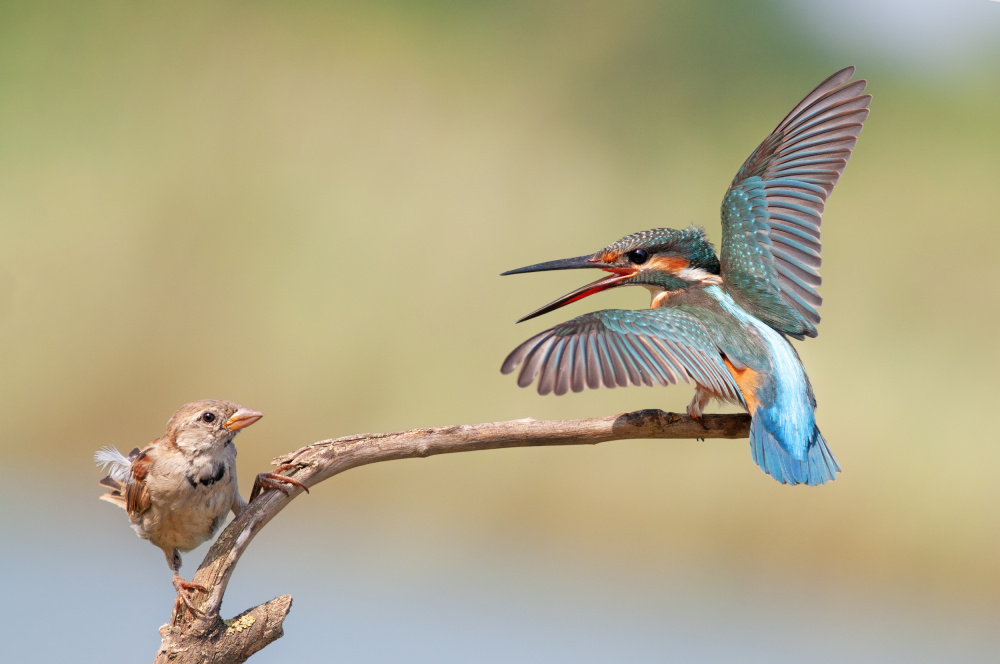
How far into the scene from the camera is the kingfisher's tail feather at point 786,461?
133 centimetres

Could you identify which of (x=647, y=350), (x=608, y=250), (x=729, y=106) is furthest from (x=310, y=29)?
(x=647, y=350)

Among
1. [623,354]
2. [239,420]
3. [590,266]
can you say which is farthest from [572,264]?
[239,420]

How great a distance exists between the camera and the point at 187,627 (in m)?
1.14

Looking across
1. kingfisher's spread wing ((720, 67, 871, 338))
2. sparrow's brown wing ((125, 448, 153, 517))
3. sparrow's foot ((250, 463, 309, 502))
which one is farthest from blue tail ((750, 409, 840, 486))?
sparrow's brown wing ((125, 448, 153, 517))

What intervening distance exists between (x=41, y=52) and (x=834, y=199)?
12.5 ft

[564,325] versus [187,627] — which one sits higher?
[564,325]

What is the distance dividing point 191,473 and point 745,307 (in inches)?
37.6

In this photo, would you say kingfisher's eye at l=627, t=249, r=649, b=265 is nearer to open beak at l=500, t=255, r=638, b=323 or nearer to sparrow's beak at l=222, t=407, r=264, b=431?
open beak at l=500, t=255, r=638, b=323

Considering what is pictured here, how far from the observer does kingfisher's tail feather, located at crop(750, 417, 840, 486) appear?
133cm

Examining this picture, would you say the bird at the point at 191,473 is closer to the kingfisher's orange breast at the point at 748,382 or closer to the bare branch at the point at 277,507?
the bare branch at the point at 277,507

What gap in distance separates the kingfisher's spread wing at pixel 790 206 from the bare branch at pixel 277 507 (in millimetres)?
486

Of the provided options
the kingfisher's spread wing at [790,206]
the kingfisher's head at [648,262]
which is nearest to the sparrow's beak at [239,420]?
the kingfisher's head at [648,262]

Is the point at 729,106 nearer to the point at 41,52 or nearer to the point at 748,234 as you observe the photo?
the point at 748,234

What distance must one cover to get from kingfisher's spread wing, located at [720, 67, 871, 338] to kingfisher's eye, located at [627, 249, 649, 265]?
0.47ft
